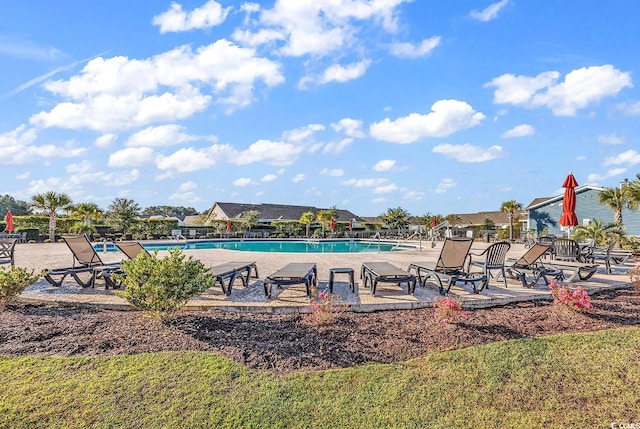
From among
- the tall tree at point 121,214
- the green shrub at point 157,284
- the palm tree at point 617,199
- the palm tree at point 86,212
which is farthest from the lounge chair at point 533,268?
the palm tree at point 86,212

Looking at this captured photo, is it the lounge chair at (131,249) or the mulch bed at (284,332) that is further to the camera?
the lounge chair at (131,249)

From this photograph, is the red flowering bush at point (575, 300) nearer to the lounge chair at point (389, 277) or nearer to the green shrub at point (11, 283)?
the lounge chair at point (389, 277)

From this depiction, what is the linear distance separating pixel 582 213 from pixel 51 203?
135 feet

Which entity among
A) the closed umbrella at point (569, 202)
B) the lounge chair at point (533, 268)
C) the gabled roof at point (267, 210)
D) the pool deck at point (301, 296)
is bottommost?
the pool deck at point (301, 296)

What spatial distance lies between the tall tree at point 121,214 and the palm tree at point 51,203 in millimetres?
3641

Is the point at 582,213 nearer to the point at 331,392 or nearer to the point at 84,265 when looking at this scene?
the point at 331,392

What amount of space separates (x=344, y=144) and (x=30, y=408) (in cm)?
2173

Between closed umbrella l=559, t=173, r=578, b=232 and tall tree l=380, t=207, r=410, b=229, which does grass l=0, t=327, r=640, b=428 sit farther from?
tall tree l=380, t=207, r=410, b=229

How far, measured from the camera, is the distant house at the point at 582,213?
90.3 ft

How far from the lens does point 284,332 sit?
4930 millimetres

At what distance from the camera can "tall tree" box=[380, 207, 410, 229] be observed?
124ft

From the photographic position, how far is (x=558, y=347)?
4.46 metres

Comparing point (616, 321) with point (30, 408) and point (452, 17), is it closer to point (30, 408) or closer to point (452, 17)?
point (30, 408)

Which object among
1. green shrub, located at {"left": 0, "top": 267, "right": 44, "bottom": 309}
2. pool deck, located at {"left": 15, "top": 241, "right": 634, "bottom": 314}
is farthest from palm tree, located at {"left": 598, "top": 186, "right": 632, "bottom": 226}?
green shrub, located at {"left": 0, "top": 267, "right": 44, "bottom": 309}
